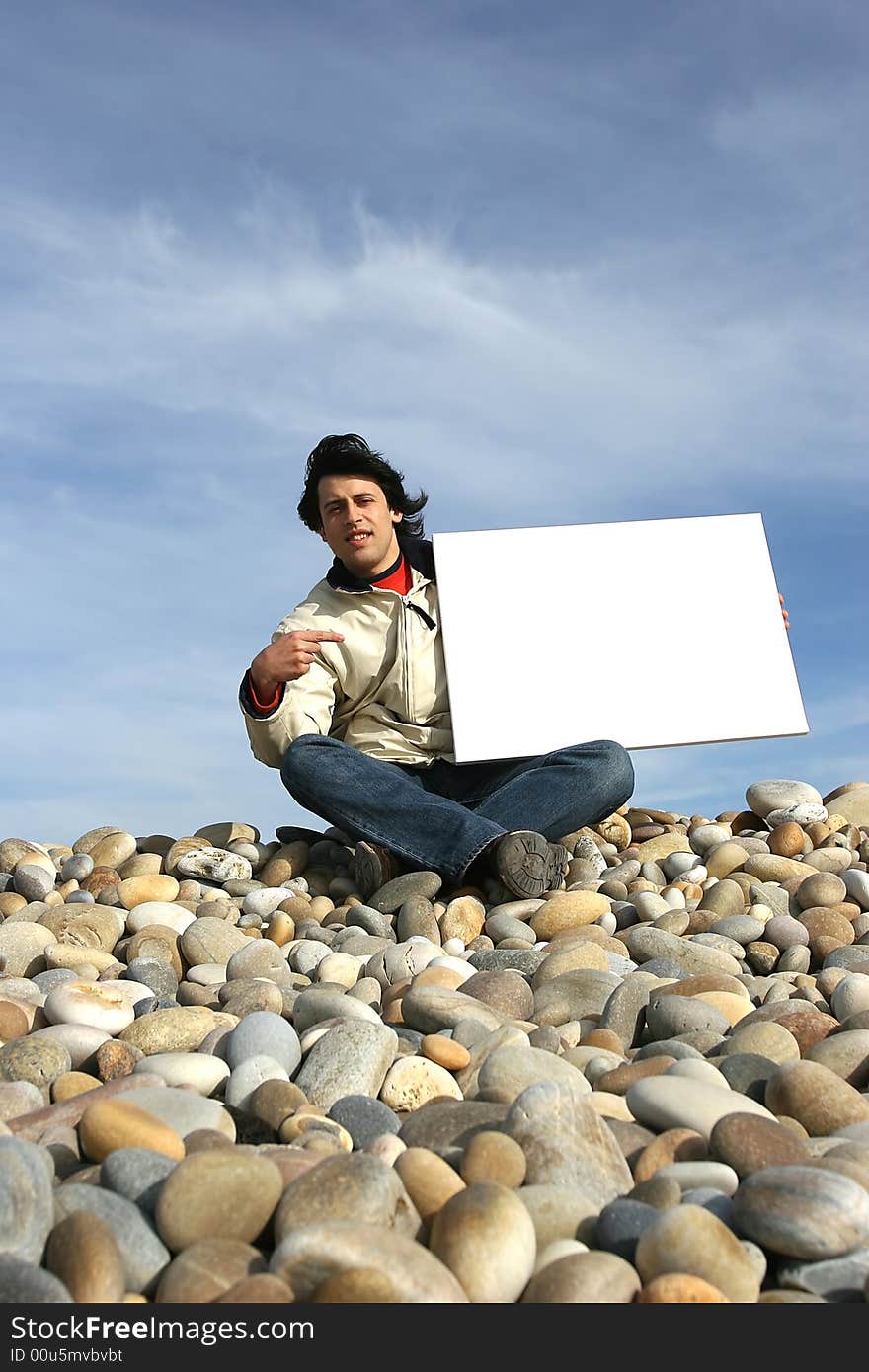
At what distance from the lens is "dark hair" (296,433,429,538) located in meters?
4.17

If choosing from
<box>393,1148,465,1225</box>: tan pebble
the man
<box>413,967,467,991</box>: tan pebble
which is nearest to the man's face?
the man

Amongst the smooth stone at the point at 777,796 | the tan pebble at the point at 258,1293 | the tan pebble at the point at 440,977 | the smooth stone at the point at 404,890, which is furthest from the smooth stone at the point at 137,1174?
the smooth stone at the point at 777,796

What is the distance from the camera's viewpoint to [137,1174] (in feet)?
4.69

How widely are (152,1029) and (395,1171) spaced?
2.52ft

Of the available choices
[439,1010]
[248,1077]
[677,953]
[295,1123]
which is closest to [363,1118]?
[295,1123]

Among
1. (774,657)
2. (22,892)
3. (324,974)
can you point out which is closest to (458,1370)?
(324,974)

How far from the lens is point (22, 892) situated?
3709 millimetres

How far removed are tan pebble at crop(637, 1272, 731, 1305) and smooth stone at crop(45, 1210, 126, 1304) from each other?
1.83ft

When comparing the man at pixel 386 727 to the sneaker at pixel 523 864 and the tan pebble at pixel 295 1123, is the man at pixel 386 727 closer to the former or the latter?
the sneaker at pixel 523 864

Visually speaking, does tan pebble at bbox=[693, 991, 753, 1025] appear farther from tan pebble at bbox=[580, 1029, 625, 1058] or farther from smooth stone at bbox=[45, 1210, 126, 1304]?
smooth stone at bbox=[45, 1210, 126, 1304]

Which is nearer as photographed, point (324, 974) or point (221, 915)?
point (324, 974)

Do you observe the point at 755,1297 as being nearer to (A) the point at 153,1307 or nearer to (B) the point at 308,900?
(A) the point at 153,1307

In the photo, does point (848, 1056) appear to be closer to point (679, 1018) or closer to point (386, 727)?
point (679, 1018)

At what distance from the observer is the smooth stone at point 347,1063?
1777mm
